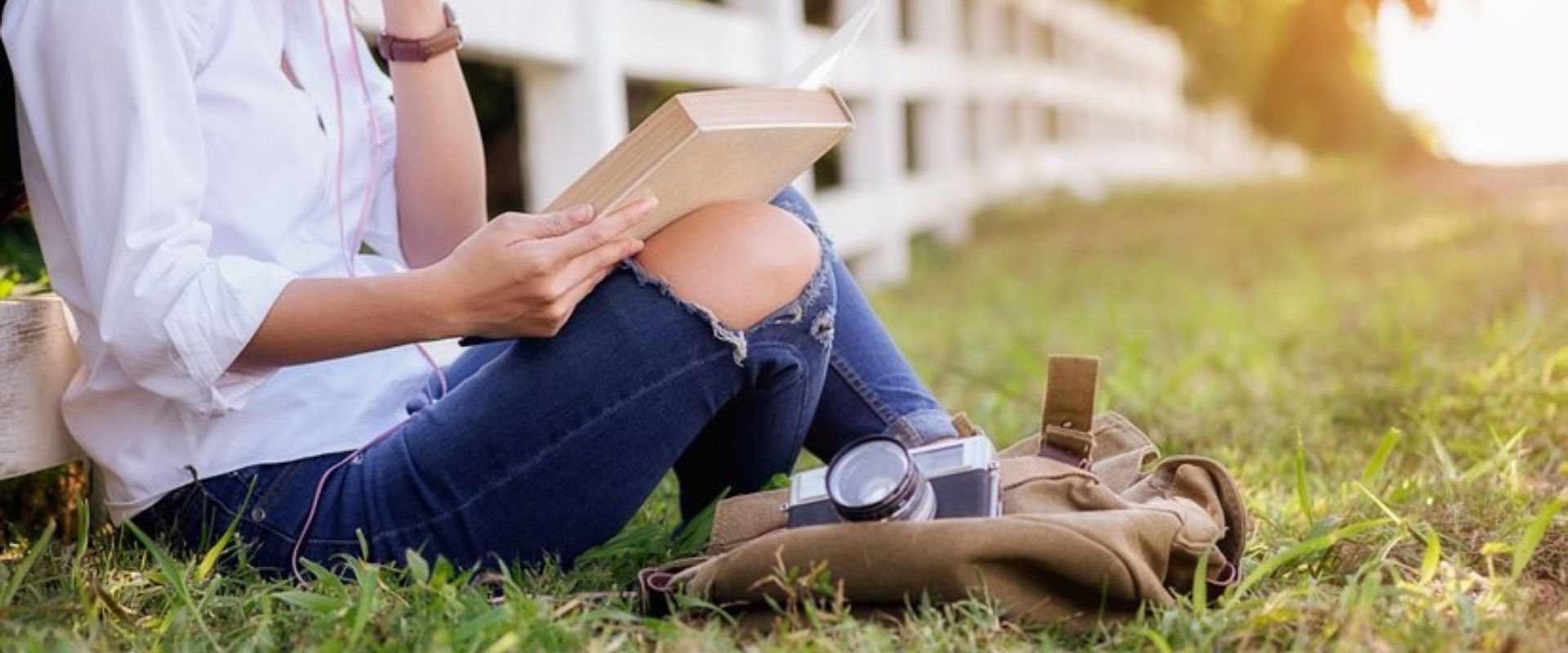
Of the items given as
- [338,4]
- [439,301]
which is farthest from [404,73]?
[439,301]

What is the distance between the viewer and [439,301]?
1360 mm

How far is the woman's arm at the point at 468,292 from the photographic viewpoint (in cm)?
135

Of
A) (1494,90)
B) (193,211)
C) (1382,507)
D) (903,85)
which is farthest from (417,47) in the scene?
(1494,90)

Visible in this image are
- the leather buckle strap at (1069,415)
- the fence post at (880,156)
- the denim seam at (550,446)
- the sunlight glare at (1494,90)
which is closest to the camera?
the denim seam at (550,446)

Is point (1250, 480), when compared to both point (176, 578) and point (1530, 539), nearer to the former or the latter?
point (1530, 539)

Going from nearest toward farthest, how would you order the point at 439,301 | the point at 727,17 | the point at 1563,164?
the point at 439,301 → the point at 727,17 → the point at 1563,164

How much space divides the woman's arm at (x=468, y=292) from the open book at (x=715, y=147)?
3 centimetres

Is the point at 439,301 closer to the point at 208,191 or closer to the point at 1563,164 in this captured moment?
the point at 208,191

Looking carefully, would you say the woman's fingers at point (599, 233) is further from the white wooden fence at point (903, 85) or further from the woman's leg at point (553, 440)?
the white wooden fence at point (903, 85)

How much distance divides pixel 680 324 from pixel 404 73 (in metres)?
0.50

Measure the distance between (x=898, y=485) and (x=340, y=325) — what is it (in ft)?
1.55

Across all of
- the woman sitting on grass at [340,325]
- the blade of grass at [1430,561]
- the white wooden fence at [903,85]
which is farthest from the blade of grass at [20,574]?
the blade of grass at [1430,561]

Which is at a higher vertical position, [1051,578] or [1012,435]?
[1051,578]

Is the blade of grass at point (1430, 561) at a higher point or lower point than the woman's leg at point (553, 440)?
lower
